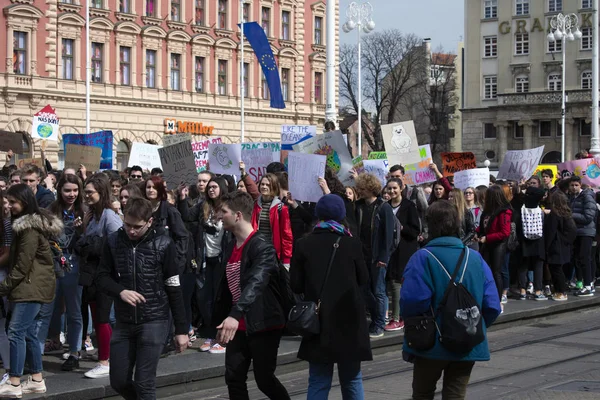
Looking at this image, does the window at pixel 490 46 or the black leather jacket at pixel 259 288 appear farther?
the window at pixel 490 46

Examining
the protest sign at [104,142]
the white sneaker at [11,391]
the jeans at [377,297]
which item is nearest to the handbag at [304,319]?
the white sneaker at [11,391]

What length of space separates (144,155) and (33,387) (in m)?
11.9

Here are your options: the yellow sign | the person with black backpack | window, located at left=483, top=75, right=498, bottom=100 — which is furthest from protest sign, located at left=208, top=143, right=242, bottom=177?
window, located at left=483, top=75, right=498, bottom=100

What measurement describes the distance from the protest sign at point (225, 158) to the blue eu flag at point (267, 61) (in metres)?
3.07

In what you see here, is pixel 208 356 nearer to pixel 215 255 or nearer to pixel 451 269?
pixel 215 255

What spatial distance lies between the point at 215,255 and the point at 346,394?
14.9 ft

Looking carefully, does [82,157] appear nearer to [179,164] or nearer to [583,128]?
[179,164]

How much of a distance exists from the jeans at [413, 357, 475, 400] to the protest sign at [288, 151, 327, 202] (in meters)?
5.76

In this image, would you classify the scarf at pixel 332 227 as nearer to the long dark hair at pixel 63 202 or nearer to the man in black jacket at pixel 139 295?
the man in black jacket at pixel 139 295

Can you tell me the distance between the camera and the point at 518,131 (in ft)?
262

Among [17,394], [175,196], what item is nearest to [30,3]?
[175,196]

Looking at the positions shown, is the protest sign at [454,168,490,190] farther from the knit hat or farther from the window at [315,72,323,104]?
the window at [315,72,323,104]

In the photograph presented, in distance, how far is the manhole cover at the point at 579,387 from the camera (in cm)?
973

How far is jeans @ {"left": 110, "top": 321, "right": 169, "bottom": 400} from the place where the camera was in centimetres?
746
